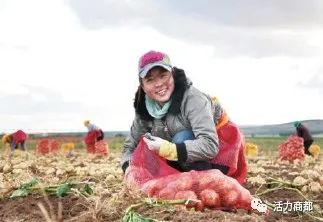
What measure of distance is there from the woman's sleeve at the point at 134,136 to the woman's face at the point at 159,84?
412 millimetres

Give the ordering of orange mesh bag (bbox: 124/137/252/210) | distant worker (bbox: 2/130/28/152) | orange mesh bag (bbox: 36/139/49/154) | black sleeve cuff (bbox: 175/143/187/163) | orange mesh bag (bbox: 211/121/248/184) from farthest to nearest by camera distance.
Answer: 1. distant worker (bbox: 2/130/28/152)
2. orange mesh bag (bbox: 36/139/49/154)
3. orange mesh bag (bbox: 211/121/248/184)
4. black sleeve cuff (bbox: 175/143/187/163)
5. orange mesh bag (bbox: 124/137/252/210)

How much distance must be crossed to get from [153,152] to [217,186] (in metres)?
0.65

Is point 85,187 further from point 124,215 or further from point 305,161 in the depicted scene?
point 305,161

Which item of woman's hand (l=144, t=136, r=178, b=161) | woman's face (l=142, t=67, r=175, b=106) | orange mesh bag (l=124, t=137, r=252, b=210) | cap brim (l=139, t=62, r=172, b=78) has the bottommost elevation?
orange mesh bag (l=124, t=137, r=252, b=210)

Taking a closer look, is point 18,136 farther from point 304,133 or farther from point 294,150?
point 294,150

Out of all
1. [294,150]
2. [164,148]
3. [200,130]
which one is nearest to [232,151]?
[200,130]

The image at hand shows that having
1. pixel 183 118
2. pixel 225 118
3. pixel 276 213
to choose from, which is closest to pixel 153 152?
pixel 183 118

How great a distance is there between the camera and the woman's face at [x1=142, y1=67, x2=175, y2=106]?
→ 550 cm

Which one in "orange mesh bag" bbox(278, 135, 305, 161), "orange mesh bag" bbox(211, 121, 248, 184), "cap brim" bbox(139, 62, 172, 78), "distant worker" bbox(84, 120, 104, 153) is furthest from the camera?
"distant worker" bbox(84, 120, 104, 153)

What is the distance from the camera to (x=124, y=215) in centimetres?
427

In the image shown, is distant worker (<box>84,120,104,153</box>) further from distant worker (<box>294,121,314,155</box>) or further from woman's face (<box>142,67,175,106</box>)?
woman's face (<box>142,67,175,106</box>)

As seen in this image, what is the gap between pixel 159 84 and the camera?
5496mm

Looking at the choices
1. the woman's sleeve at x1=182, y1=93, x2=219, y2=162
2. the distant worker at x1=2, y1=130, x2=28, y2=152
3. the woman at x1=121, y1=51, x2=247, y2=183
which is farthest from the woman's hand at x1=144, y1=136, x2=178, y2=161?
the distant worker at x1=2, y1=130, x2=28, y2=152

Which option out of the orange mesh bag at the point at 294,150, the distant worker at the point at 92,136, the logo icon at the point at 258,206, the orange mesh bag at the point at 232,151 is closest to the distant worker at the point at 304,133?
the orange mesh bag at the point at 294,150
